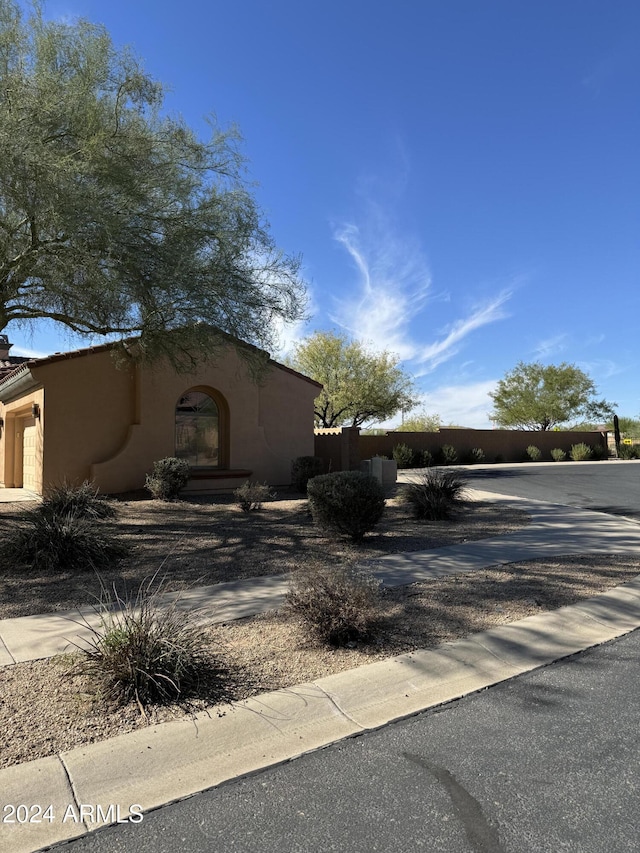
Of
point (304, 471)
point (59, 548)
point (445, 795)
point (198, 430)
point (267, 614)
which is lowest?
point (445, 795)

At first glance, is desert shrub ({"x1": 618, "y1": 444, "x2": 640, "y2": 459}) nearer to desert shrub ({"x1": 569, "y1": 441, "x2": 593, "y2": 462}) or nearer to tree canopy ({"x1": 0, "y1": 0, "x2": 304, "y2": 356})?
desert shrub ({"x1": 569, "y1": 441, "x2": 593, "y2": 462})

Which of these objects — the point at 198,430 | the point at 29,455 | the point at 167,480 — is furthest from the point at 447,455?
the point at 29,455

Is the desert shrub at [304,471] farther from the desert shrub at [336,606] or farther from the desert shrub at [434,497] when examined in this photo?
the desert shrub at [336,606]

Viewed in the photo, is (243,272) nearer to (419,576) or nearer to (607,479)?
(419,576)

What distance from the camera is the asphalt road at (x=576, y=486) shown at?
15559 mm

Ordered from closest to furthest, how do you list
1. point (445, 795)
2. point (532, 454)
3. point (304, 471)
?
1. point (445, 795)
2. point (304, 471)
3. point (532, 454)

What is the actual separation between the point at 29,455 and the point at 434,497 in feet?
36.5

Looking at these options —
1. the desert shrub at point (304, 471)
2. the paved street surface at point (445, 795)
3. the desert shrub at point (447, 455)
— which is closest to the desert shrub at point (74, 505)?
the paved street surface at point (445, 795)

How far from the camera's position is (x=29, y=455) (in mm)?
16375

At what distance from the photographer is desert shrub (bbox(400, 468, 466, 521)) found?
11.8 metres

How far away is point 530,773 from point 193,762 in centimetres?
178

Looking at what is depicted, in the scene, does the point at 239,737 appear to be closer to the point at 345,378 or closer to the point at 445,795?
the point at 445,795

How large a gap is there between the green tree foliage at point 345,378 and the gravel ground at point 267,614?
72.5 ft

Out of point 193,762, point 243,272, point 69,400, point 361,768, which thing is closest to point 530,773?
point 361,768
